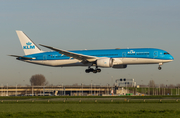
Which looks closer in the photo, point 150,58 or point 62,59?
point 150,58

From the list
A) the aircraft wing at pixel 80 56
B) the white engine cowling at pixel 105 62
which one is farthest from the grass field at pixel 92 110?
the aircraft wing at pixel 80 56

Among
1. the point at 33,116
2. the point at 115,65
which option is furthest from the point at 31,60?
the point at 33,116

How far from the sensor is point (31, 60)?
2825 inches

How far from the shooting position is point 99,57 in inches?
2505

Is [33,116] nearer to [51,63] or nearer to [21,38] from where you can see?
[51,63]

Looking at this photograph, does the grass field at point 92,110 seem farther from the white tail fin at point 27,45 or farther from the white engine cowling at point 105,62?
the white tail fin at point 27,45

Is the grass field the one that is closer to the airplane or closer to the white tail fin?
the airplane

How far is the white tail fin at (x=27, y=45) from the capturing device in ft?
244

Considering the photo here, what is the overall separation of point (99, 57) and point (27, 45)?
23.9m

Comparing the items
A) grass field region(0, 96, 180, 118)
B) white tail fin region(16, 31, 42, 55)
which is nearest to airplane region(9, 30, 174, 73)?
white tail fin region(16, 31, 42, 55)

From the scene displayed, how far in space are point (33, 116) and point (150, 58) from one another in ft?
119

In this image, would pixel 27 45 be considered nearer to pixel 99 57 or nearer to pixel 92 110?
pixel 99 57

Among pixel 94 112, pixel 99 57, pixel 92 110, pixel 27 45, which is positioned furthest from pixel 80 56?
pixel 94 112

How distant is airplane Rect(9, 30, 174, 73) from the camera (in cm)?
6028
